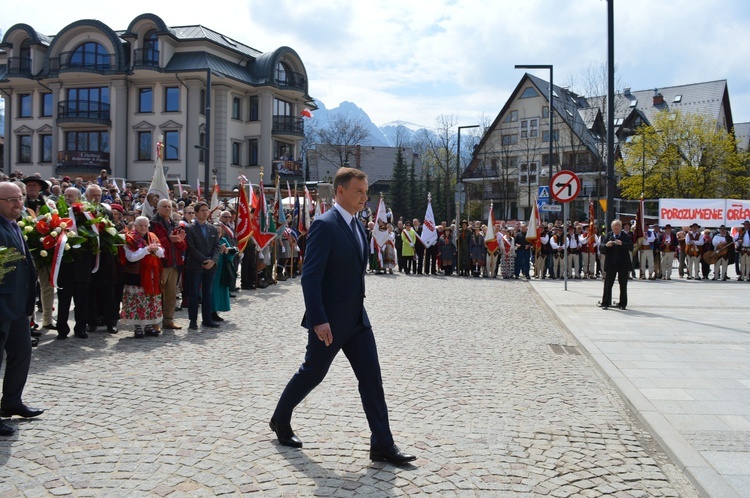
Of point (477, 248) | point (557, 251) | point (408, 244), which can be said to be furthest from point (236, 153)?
point (557, 251)

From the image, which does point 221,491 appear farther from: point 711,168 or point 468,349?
point 711,168

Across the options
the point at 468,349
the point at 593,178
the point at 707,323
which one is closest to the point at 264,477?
the point at 468,349

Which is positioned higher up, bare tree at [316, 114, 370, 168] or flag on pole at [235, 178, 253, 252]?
bare tree at [316, 114, 370, 168]

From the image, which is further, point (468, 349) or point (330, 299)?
point (468, 349)

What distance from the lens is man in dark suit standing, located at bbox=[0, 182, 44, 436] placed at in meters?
5.43

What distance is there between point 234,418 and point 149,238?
4996 mm

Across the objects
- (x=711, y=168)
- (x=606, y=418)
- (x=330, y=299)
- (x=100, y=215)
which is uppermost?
(x=711, y=168)

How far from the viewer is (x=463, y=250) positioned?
2458 centimetres

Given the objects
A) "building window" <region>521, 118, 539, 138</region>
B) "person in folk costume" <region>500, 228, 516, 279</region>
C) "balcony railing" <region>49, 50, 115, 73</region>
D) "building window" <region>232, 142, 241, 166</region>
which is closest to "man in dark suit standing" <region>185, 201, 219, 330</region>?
"person in folk costume" <region>500, 228, 516, 279</region>

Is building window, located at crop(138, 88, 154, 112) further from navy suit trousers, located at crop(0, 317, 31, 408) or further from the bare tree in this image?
navy suit trousers, located at crop(0, 317, 31, 408)

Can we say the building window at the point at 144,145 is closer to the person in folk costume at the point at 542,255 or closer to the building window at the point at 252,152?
the building window at the point at 252,152

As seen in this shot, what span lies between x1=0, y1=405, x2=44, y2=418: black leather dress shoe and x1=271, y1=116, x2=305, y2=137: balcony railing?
4518 cm

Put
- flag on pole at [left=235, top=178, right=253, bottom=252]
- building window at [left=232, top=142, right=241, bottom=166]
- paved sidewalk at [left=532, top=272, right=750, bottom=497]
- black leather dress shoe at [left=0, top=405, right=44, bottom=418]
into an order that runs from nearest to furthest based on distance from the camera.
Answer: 1. paved sidewalk at [left=532, top=272, right=750, bottom=497]
2. black leather dress shoe at [left=0, top=405, right=44, bottom=418]
3. flag on pole at [left=235, top=178, right=253, bottom=252]
4. building window at [left=232, top=142, right=241, bottom=166]

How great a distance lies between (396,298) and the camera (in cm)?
1595
